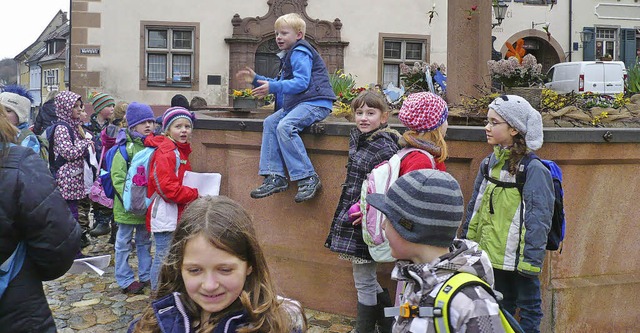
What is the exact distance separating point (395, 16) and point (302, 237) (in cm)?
1755

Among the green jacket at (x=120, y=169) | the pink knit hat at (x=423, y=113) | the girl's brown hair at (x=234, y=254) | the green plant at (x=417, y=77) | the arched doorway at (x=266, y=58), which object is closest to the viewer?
the girl's brown hair at (x=234, y=254)

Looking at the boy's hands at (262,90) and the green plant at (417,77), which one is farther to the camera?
the green plant at (417,77)

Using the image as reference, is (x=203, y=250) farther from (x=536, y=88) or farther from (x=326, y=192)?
(x=536, y=88)

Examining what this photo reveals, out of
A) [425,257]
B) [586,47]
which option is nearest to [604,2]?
[586,47]

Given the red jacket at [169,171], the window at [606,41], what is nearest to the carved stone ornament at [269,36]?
the window at [606,41]

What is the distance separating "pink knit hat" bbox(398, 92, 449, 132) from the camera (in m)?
4.21

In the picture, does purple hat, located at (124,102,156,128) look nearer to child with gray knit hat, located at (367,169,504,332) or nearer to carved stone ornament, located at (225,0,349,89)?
child with gray knit hat, located at (367,169,504,332)

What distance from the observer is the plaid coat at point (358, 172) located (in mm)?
4535

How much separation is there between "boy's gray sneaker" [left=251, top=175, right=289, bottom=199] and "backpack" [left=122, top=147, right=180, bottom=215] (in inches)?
36.4

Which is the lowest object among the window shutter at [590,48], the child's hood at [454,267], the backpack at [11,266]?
the backpack at [11,266]

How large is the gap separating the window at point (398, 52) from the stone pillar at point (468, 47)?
1493cm

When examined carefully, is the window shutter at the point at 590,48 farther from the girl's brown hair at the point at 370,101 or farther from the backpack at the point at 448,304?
the backpack at the point at 448,304

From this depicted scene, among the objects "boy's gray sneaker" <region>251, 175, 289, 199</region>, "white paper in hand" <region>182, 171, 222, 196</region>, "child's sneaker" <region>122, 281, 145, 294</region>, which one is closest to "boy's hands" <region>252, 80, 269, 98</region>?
"boy's gray sneaker" <region>251, 175, 289, 199</region>

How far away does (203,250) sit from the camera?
1.98m
